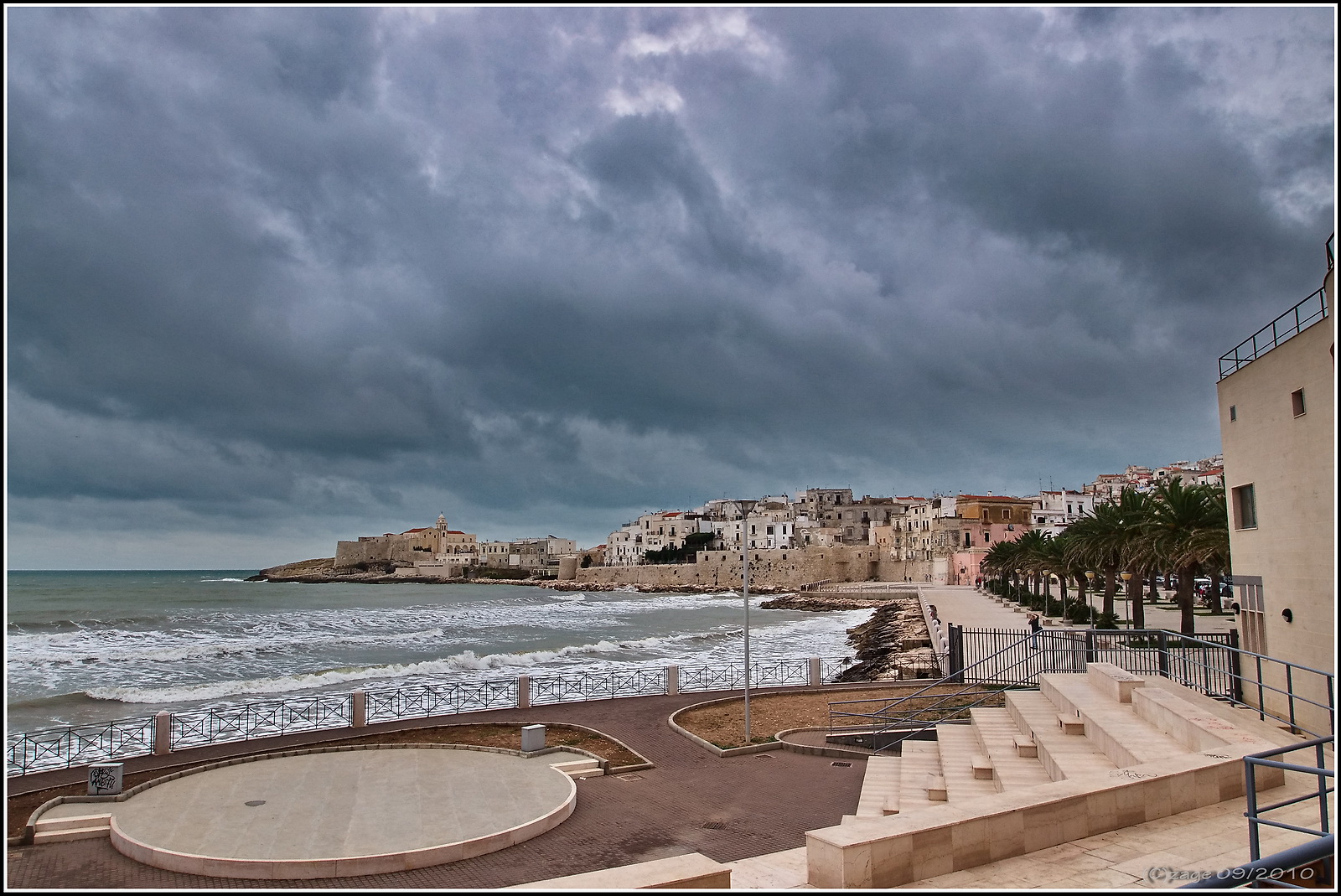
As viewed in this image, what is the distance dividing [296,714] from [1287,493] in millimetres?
23608

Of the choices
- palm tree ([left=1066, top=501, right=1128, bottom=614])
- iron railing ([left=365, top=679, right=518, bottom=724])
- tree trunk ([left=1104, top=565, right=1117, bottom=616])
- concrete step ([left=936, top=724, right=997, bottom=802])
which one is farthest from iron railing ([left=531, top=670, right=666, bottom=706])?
tree trunk ([left=1104, top=565, right=1117, bottom=616])

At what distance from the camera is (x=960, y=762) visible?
11539 mm

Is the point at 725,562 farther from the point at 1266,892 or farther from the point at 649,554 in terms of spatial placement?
the point at 1266,892

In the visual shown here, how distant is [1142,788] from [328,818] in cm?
970

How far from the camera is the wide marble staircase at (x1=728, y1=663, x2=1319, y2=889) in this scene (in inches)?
253

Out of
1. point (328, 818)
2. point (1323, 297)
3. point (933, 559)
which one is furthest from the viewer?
point (933, 559)

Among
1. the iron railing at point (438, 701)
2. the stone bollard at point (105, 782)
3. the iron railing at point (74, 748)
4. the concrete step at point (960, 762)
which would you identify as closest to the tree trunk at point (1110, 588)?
the concrete step at point (960, 762)

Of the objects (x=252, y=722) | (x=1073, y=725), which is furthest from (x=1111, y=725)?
(x=252, y=722)

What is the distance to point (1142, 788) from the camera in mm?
7188

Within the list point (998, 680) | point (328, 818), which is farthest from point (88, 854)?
point (998, 680)

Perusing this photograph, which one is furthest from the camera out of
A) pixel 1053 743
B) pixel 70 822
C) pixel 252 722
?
pixel 252 722

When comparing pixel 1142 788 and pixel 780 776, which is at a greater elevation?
pixel 1142 788

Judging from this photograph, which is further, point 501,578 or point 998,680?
point 501,578

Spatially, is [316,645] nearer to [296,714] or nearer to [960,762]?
[296,714]
